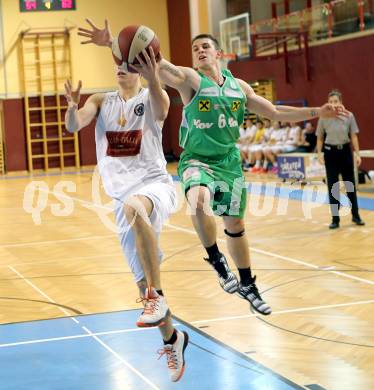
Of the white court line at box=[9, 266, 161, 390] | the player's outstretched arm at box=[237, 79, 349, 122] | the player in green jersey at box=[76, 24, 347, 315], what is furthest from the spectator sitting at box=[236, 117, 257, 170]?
the player in green jersey at box=[76, 24, 347, 315]

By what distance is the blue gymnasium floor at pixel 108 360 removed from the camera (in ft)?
19.4

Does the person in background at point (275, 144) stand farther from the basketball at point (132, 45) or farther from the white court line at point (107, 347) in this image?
the basketball at point (132, 45)

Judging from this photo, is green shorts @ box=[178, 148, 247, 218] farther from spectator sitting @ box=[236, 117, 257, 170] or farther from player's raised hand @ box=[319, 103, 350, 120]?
spectator sitting @ box=[236, 117, 257, 170]

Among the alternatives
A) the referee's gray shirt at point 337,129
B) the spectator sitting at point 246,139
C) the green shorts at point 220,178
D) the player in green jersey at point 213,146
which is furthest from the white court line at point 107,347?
the spectator sitting at point 246,139

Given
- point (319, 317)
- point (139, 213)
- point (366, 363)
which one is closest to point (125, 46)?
point (139, 213)

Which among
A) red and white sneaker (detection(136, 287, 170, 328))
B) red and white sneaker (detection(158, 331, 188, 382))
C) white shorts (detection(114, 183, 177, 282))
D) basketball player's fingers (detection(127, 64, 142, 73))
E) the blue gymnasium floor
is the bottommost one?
the blue gymnasium floor

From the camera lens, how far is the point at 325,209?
15.2 m

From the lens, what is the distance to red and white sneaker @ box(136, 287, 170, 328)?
5246 millimetres

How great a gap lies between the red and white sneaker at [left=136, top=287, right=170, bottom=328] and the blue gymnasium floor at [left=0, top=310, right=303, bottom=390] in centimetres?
77

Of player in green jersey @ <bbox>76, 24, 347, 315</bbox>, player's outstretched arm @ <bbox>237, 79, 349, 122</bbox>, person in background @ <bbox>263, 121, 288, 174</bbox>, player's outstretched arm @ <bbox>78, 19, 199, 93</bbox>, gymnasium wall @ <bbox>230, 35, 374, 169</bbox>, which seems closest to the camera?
player's outstretched arm @ <bbox>78, 19, 199, 93</bbox>

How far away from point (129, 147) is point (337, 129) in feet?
24.0

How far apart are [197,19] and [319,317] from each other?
21.8m

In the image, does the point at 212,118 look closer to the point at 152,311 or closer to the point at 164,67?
the point at 164,67

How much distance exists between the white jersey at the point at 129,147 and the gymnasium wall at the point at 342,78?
1507 centimetres
